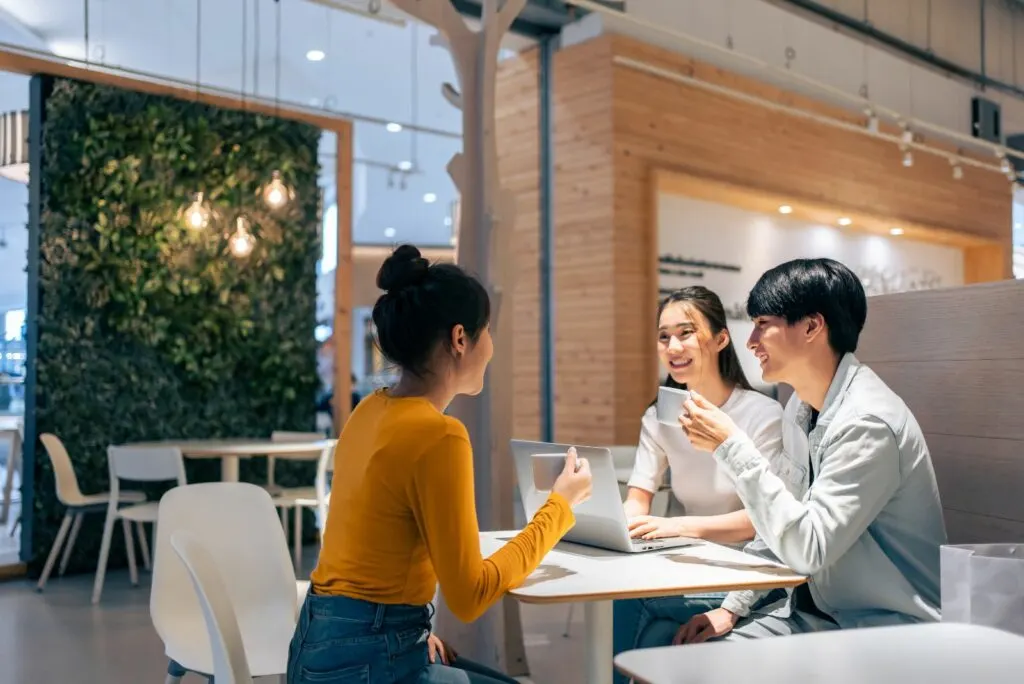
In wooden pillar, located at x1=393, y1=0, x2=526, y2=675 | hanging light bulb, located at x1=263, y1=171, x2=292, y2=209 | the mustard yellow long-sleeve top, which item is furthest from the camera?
hanging light bulb, located at x1=263, y1=171, x2=292, y2=209

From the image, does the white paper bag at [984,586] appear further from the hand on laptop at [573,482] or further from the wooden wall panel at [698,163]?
the wooden wall panel at [698,163]

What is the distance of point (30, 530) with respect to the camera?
6.32m

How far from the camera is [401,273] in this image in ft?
6.73

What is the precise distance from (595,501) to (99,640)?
3378mm

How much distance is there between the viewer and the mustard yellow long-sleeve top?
1.85 m

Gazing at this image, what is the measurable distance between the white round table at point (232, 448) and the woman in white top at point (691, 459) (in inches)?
140

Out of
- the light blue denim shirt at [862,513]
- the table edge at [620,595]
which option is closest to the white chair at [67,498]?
the table edge at [620,595]

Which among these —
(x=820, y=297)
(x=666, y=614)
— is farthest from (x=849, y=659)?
(x=666, y=614)

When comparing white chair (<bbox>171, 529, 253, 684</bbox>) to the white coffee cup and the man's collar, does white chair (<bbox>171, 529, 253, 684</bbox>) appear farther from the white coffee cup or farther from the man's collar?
the man's collar

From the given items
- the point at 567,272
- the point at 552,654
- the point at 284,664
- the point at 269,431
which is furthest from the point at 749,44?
the point at 284,664

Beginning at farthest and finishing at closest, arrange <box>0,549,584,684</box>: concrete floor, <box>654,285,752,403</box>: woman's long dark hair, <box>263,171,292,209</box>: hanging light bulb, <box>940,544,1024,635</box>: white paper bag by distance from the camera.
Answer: <box>263,171,292,209</box>: hanging light bulb < <box>0,549,584,684</box>: concrete floor < <box>654,285,752,403</box>: woman's long dark hair < <box>940,544,1024,635</box>: white paper bag

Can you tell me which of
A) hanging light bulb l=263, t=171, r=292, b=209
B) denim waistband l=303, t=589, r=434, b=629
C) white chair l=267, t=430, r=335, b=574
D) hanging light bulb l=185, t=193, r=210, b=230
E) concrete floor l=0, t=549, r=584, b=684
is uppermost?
hanging light bulb l=263, t=171, r=292, b=209

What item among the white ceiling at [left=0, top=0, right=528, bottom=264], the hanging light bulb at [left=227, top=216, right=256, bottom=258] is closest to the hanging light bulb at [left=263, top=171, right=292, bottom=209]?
the hanging light bulb at [left=227, top=216, right=256, bottom=258]

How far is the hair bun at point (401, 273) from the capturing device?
2.05 m
